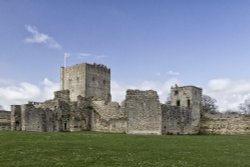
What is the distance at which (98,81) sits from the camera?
3162 inches

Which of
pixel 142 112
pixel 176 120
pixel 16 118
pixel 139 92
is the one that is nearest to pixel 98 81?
pixel 176 120

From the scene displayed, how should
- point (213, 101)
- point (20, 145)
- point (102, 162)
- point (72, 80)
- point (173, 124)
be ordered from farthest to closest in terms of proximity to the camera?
point (213, 101)
point (72, 80)
point (173, 124)
point (20, 145)
point (102, 162)

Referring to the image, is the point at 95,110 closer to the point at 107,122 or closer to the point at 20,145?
the point at 107,122

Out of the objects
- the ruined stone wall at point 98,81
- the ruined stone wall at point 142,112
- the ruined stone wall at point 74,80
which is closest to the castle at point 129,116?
the ruined stone wall at point 142,112

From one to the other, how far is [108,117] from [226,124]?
1579 cm

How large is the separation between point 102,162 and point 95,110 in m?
39.0

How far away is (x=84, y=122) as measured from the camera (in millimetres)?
56469

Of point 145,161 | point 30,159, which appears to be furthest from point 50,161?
point 145,161

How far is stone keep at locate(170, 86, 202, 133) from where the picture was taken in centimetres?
5684

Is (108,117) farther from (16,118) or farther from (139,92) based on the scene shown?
(16,118)

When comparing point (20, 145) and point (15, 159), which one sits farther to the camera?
point (20, 145)

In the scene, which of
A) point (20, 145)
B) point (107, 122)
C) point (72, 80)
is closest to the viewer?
point (20, 145)

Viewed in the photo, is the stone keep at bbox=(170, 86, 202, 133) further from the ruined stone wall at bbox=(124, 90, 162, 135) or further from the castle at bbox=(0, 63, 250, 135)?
the ruined stone wall at bbox=(124, 90, 162, 135)

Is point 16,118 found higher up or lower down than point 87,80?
lower down
